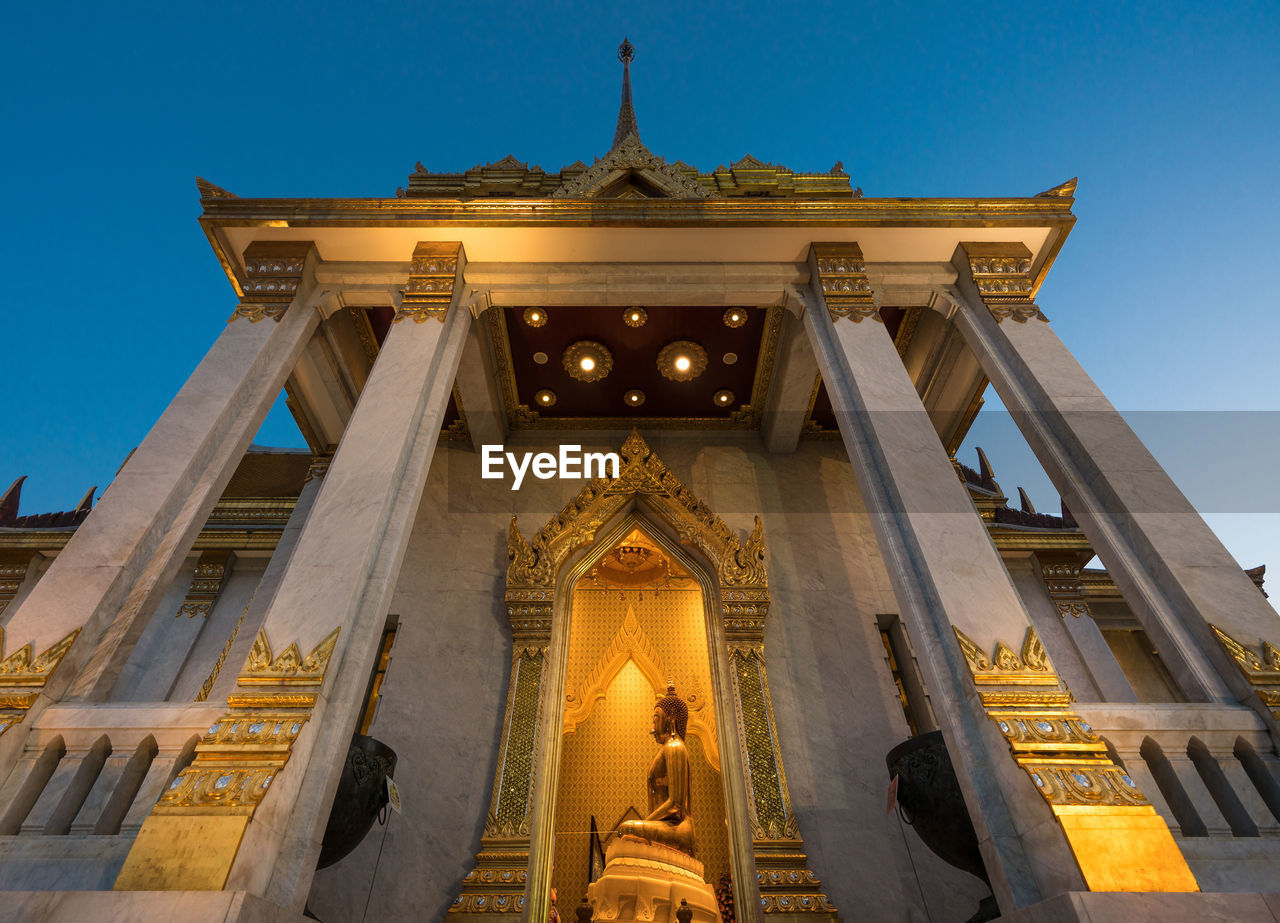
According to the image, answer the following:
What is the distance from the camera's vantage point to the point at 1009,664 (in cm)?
440

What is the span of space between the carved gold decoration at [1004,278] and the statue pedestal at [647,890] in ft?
20.2

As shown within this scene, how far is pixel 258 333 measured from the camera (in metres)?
6.64

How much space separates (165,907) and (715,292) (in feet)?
21.8

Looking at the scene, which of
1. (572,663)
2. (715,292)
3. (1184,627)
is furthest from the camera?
(572,663)

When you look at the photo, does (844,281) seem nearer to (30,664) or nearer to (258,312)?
(258,312)

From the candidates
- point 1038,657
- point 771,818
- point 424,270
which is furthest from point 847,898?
Answer: point 424,270

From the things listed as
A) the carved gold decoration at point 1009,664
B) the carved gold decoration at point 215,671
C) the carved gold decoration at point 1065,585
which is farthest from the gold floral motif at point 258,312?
the carved gold decoration at point 1065,585

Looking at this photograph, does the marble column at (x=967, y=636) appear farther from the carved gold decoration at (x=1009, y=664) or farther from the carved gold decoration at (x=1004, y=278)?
the carved gold decoration at (x=1004, y=278)

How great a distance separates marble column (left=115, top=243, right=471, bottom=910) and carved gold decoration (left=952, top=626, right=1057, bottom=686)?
3880mm

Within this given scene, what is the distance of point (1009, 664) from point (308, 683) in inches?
170

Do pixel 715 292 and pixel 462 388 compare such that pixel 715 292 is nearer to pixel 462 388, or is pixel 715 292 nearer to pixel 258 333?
pixel 462 388

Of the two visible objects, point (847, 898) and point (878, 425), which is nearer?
point (878, 425)

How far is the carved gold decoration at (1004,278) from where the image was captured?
274 inches

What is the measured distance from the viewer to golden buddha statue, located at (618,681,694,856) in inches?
284
